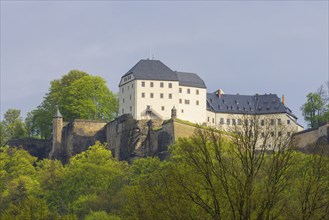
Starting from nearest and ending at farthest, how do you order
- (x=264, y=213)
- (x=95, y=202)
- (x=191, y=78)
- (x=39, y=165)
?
1. (x=264, y=213)
2. (x=95, y=202)
3. (x=39, y=165)
4. (x=191, y=78)

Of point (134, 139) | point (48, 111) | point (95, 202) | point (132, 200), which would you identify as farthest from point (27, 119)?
point (132, 200)

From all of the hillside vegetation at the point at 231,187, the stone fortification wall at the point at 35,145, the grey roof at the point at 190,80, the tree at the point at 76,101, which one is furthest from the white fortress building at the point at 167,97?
the hillside vegetation at the point at 231,187

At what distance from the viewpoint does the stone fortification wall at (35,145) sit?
117 meters

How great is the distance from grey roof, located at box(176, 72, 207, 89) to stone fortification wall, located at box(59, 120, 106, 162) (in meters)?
12.5

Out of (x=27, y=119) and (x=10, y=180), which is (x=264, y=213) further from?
(x=27, y=119)

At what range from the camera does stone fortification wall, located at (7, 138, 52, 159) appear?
117 metres

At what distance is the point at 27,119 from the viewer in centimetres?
13625

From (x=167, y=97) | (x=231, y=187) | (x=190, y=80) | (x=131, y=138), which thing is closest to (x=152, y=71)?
(x=167, y=97)

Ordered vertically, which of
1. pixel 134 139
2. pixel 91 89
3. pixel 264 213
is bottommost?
pixel 264 213

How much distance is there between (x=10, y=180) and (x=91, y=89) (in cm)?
2384

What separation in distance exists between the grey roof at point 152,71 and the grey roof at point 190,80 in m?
1.42

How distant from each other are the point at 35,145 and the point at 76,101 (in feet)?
28.5

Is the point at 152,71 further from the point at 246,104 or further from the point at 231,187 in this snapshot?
the point at 231,187

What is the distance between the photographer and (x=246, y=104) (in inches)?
5123
